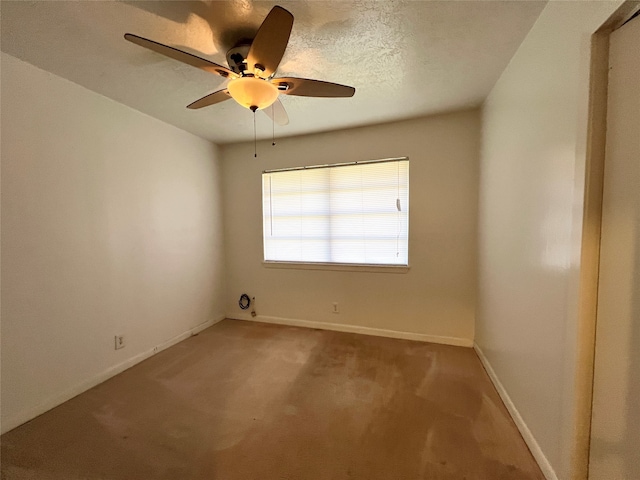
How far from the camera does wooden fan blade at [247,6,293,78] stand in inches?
44.2

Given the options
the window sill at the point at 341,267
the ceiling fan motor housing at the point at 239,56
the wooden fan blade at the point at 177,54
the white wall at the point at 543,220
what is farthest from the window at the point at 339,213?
the wooden fan blade at the point at 177,54

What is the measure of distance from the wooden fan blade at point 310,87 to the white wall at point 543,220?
1.01 m

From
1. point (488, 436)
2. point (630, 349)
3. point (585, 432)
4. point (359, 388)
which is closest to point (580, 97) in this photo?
point (630, 349)

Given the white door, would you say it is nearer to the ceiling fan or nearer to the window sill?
the ceiling fan

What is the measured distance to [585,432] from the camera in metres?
1.14

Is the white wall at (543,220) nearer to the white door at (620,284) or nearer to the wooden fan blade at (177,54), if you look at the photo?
the white door at (620,284)

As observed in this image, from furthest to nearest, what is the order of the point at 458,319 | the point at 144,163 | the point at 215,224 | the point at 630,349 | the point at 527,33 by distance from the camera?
the point at 215,224, the point at 458,319, the point at 144,163, the point at 527,33, the point at 630,349

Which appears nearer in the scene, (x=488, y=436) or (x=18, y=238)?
(x=488, y=436)

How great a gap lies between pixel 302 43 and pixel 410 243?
215cm

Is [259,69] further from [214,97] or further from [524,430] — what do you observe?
[524,430]

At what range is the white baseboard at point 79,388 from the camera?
1.76m

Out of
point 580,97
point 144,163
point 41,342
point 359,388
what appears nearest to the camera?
point 580,97

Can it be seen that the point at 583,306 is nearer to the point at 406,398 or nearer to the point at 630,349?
the point at 630,349

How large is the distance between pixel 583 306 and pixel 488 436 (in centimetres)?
106
